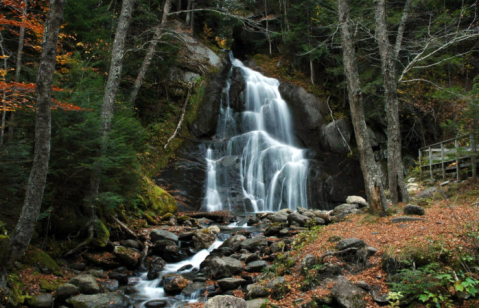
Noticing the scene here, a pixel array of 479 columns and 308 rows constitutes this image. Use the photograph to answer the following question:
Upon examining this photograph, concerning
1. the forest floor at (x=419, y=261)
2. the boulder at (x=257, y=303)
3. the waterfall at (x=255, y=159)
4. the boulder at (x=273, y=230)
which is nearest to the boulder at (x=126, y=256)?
the boulder at (x=257, y=303)

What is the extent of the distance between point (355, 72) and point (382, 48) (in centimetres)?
164

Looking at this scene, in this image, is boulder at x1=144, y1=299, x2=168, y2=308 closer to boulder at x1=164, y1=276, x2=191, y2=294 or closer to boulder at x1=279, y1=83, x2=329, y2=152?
boulder at x1=164, y1=276, x2=191, y2=294

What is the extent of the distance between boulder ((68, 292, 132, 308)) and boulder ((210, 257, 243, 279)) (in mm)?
1799

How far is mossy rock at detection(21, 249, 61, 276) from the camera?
5.31m

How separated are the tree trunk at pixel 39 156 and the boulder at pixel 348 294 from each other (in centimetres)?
456

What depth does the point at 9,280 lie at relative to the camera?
4.42m

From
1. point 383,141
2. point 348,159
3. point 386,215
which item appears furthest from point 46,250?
point 383,141

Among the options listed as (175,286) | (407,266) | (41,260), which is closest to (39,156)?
(41,260)

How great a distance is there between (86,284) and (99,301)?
0.66m

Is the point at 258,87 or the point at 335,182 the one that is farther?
the point at 258,87

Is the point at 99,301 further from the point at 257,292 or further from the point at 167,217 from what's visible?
the point at 167,217

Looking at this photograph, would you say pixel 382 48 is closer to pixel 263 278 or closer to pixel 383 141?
pixel 263 278

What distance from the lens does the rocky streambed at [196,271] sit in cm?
461

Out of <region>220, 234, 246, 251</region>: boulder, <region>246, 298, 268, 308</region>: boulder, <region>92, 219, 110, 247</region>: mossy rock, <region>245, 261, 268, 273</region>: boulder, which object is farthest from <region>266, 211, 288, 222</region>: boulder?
<region>246, 298, 268, 308</region>: boulder
